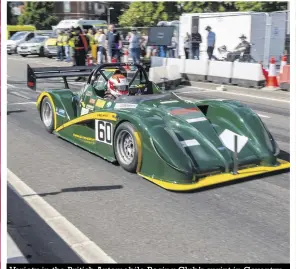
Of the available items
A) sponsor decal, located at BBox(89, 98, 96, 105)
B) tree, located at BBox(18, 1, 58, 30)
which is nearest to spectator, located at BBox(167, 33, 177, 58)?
sponsor decal, located at BBox(89, 98, 96, 105)

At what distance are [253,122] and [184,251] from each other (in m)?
2.85

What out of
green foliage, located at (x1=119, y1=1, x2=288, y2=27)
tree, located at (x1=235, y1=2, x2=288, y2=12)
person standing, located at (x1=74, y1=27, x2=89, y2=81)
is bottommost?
person standing, located at (x1=74, y1=27, x2=89, y2=81)

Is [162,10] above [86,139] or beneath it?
above

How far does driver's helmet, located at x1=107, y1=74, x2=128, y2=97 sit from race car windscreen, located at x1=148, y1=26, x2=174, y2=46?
13.4 metres

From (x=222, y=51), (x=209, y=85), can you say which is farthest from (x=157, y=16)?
(x=209, y=85)

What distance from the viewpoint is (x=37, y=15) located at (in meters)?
57.6

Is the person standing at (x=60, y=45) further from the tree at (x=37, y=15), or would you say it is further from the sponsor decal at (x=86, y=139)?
the tree at (x=37, y=15)

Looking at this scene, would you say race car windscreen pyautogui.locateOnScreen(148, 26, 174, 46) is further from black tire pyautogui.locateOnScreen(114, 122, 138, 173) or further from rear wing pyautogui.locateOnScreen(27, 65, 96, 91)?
black tire pyautogui.locateOnScreen(114, 122, 138, 173)

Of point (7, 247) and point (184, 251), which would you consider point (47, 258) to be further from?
point (184, 251)

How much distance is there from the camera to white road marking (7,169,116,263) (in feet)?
12.0

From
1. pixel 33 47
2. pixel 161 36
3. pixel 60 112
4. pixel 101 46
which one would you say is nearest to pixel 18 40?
pixel 33 47

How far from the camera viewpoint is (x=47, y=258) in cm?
362

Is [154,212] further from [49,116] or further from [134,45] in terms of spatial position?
[134,45]

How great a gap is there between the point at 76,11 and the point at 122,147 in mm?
68076
